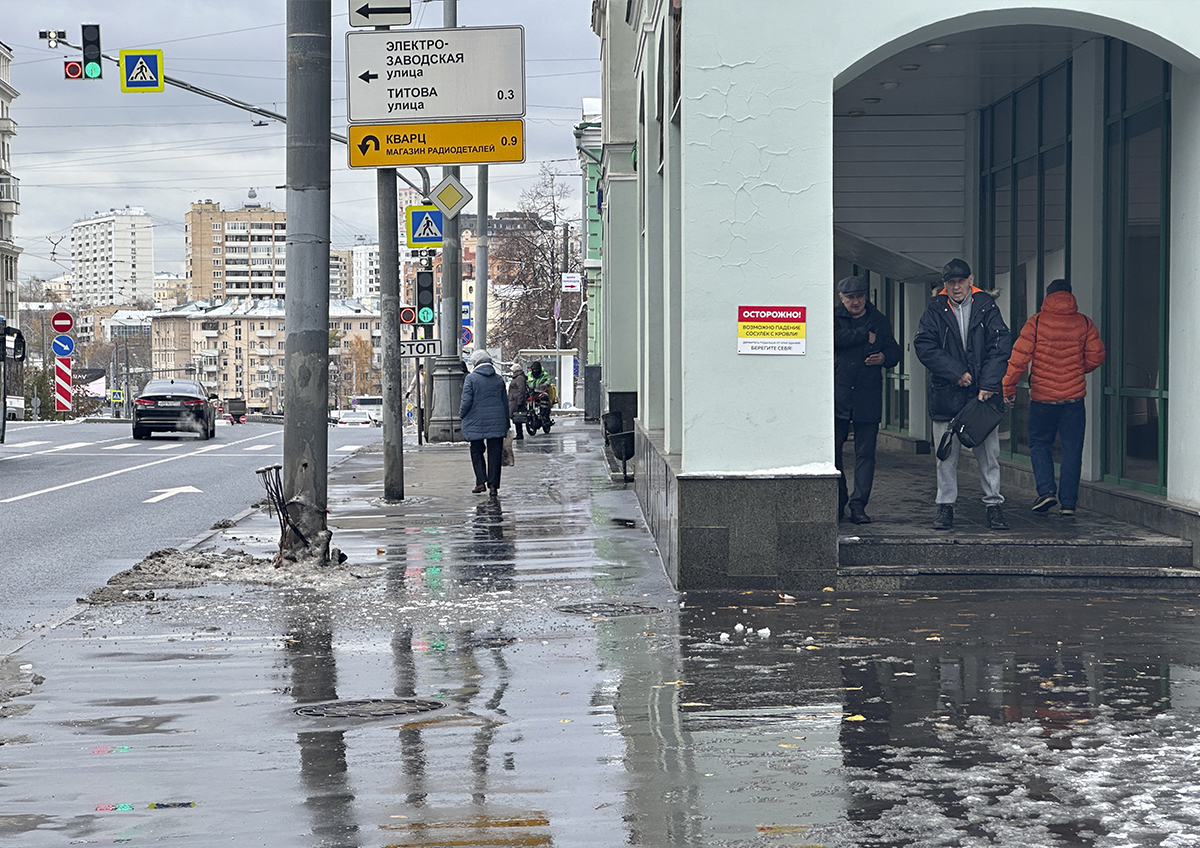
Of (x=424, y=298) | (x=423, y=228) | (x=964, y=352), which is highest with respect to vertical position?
(x=423, y=228)

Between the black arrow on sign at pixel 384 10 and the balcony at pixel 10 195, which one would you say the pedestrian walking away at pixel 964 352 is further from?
the balcony at pixel 10 195

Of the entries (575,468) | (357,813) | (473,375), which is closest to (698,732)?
(357,813)

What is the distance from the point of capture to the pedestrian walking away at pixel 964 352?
10.6m

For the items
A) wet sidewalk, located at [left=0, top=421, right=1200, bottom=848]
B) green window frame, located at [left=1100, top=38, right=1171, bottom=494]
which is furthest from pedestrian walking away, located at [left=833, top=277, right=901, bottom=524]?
green window frame, located at [left=1100, top=38, right=1171, bottom=494]

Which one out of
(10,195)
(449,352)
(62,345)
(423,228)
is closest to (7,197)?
(10,195)

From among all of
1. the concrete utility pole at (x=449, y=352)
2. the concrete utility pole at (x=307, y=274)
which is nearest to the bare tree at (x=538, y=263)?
the concrete utility pole at (x=449, y=352)

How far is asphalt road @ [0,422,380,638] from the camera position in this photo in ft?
37.2

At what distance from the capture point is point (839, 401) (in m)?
11.1

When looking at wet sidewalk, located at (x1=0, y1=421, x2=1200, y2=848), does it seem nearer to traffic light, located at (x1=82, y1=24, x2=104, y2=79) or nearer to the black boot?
the black boot

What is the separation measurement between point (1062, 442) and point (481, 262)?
A: 2107 cm

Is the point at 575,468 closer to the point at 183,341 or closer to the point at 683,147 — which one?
the point at 683,147

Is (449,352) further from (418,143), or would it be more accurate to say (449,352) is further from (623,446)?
(418,143)

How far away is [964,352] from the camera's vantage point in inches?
421

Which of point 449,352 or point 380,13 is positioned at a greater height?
point 380,13
